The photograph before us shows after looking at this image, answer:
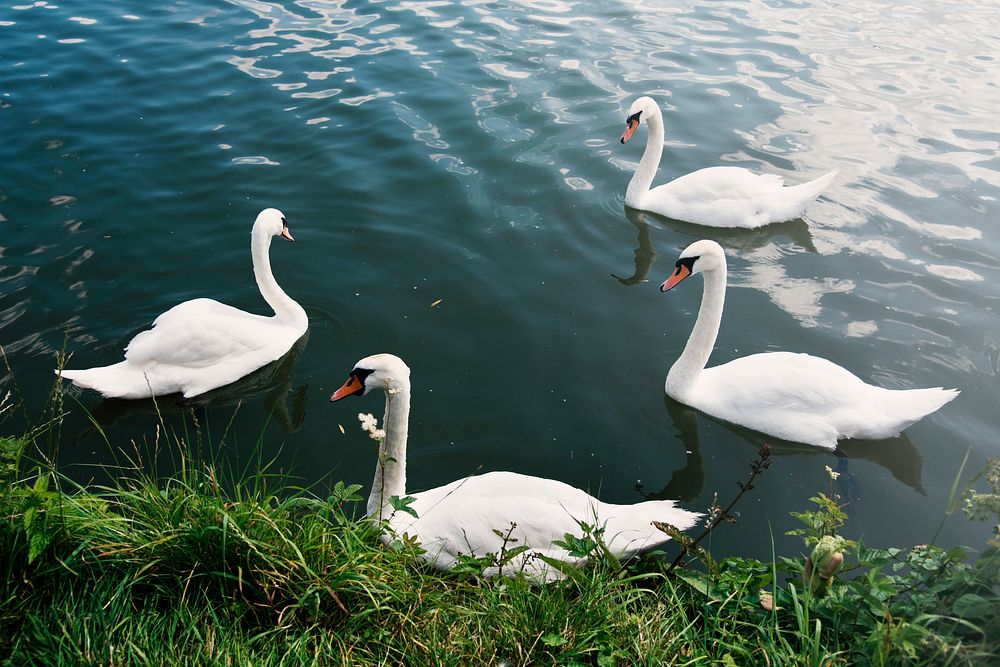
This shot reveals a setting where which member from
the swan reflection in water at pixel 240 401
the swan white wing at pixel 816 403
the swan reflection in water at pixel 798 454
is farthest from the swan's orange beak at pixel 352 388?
the swan white wing at pixel 816 403

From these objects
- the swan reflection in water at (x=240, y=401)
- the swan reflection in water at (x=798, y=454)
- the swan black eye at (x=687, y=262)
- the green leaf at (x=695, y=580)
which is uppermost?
the swan black eye at (x=687, y=262)

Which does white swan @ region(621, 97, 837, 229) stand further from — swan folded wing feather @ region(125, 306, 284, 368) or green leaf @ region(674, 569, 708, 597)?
green leaf @ region(674, 569, 708, 597)

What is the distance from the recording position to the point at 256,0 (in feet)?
43.2

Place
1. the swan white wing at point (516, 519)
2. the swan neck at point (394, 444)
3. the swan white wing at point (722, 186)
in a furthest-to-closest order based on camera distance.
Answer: the swan white wing at point (722, 186) → the swan neck at point (394, 444) → the swan white wing at point (516, 519)

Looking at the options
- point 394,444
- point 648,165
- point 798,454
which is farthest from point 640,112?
point 394,444

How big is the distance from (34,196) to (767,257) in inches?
275

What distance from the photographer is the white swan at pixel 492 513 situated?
3.95 metres

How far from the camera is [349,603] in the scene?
10.4 feet

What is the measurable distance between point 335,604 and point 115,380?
303cm

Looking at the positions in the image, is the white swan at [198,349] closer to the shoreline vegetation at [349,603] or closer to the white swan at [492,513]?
the white swan at [492,513]

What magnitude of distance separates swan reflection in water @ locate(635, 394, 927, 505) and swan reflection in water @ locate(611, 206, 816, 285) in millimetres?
2377

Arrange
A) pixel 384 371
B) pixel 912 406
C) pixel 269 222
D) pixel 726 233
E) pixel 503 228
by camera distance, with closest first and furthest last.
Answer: pixel 384 371 → pixel 912 406 → pixel 269 222 → pixel 503 228 → pixel 726 233

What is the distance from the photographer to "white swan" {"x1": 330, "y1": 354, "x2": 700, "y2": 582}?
395 centimetres

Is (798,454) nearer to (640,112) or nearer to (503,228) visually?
(503,228)
